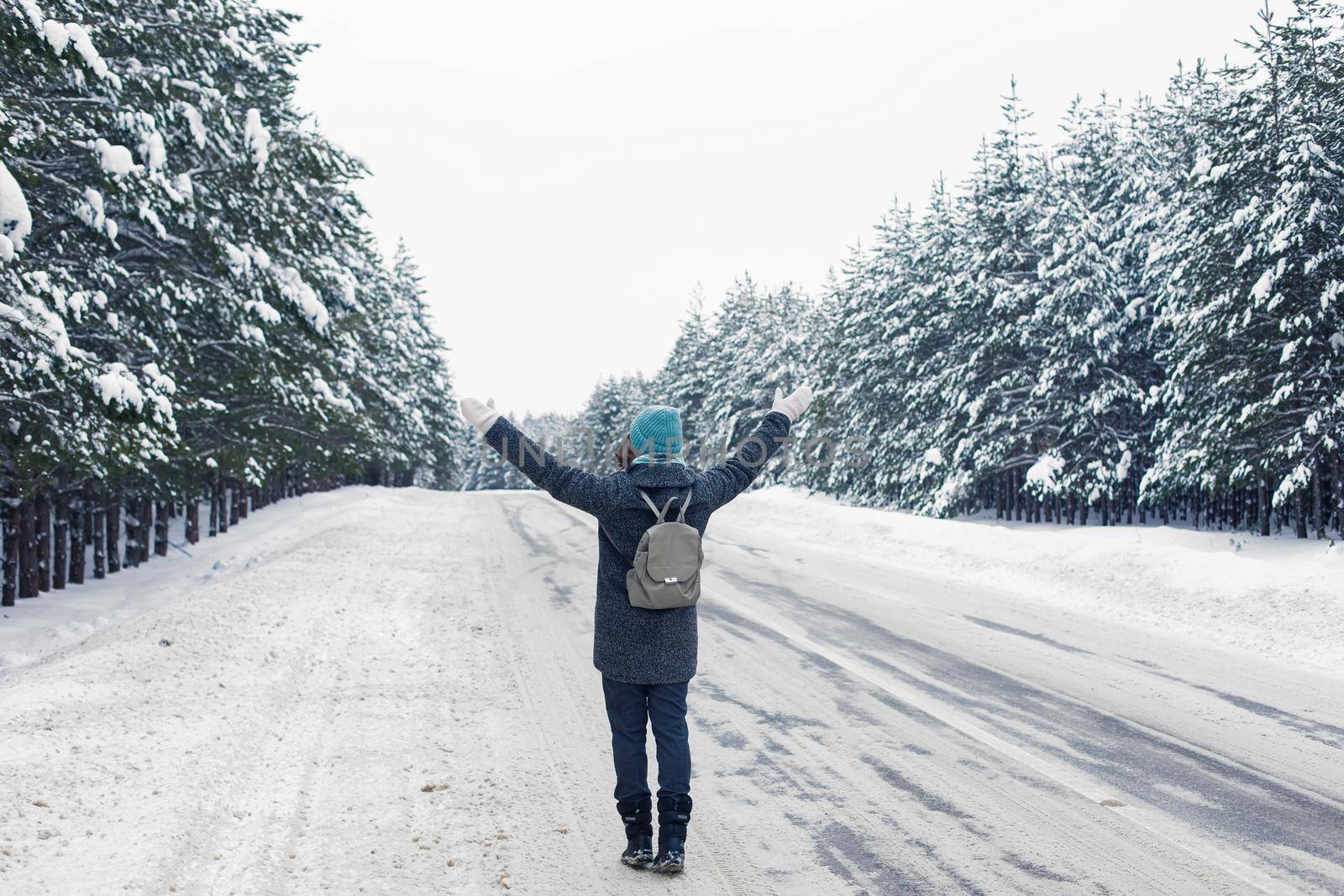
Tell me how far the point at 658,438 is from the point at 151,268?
43.4 ft

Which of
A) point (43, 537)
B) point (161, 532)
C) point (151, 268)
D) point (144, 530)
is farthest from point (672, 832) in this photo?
point (161, 532)

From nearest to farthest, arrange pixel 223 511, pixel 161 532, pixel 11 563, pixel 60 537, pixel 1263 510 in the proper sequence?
pixel 11 563, pixel 60 537, pixel 161 532, pixel 1263 510, pixel 223 511

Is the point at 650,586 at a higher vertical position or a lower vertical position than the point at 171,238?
lower

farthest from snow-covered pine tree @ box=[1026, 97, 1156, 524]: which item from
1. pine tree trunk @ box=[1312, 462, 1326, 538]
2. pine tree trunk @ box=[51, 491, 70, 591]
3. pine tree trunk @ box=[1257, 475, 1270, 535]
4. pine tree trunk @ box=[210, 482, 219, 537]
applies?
pine tree trunk @ box=[51, 491, 70, 591]

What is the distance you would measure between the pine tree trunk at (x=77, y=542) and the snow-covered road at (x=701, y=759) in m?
8.67

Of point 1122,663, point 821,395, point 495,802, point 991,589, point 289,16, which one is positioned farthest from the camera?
point 821,395

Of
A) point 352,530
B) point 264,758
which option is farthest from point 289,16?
point 264,758

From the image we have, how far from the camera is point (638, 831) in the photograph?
400 centimetres

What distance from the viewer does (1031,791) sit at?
484 centimetres

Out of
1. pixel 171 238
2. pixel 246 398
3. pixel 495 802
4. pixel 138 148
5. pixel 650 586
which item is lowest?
pixel 495 802

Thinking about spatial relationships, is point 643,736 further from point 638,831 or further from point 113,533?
point 113,533

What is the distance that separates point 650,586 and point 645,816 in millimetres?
1088

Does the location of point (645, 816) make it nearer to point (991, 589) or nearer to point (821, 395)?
point (991, 589)

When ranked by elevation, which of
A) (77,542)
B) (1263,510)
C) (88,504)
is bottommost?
(77,542)
